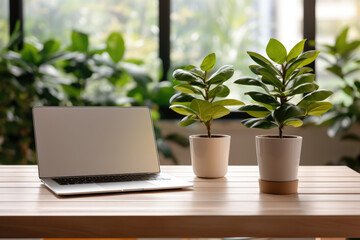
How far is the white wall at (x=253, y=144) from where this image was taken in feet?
11.4

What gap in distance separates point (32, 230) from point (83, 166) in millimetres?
390

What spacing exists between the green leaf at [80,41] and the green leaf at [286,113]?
7.06ft

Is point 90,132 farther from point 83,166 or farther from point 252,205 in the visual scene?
point 252,205

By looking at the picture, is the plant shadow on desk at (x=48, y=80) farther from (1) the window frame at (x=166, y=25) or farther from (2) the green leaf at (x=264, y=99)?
(2) the green leaf at (x=264, y=99)

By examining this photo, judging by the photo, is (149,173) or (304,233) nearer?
(304,233)

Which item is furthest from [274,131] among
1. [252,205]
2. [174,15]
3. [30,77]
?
[252,205]

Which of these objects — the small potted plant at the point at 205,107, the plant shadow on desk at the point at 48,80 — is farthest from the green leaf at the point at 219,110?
the plant shadow on desk at the point at 48,80

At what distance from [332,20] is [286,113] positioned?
2.71 metres

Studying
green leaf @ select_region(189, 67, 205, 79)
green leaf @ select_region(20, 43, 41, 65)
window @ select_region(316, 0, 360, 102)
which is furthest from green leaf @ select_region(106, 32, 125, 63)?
green leaf @ select_region(189, 67, 205, 79)

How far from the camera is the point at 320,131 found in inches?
138

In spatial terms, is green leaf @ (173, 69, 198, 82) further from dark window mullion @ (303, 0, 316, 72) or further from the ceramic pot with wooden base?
dark window mullion @ (303, 0, 316, 72)

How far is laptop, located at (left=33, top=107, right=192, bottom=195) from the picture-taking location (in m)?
1.36

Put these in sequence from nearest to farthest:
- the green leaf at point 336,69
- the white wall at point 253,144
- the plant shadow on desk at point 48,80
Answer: the plant shadow on desk at point 48,80
the green leaf at point 336,69
the white wall at point 253,144

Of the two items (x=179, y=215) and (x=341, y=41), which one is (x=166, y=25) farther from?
(x=179, y=215)
